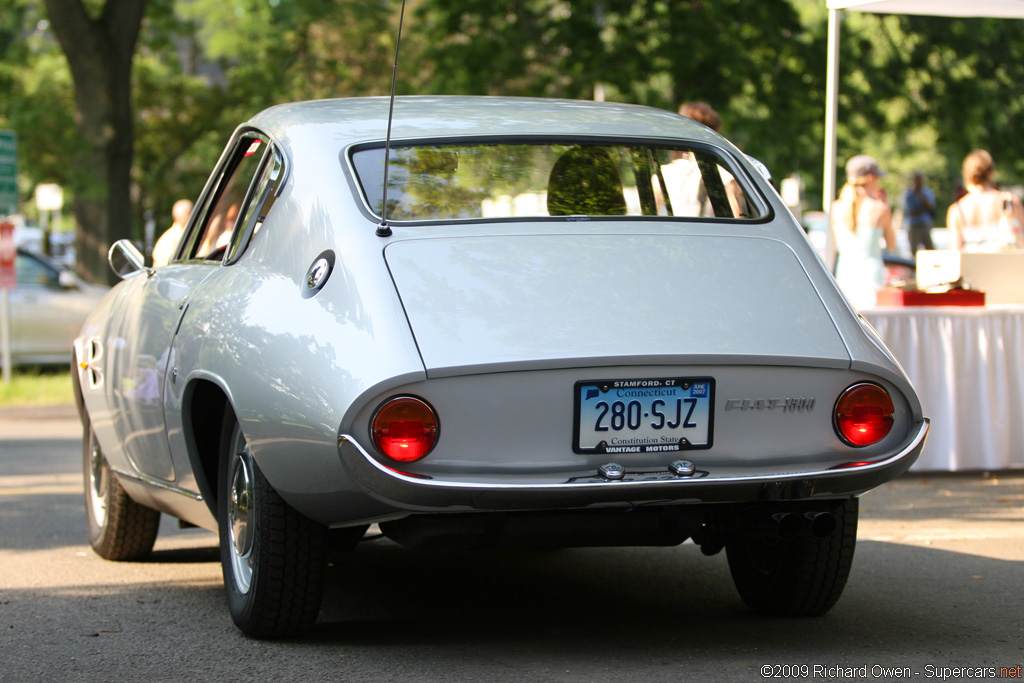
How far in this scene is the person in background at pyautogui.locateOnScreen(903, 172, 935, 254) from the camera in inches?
834

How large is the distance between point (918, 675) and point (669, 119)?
84.9 inches

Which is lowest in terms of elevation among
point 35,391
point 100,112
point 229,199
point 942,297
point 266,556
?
point 35,391

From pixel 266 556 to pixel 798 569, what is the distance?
1747 millimetres

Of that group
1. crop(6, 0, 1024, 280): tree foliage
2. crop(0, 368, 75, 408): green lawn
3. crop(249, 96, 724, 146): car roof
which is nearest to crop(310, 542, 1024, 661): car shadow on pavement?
crop(249, 96, 724, 146): car roof

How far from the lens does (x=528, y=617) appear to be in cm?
472

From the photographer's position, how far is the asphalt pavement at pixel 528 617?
3955 mm

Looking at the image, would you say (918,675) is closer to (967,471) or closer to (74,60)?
(967,471)

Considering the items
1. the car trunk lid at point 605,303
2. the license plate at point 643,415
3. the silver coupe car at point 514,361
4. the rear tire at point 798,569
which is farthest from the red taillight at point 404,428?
the rear tire at point 798,569

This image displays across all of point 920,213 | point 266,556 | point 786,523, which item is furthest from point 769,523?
point 920,213

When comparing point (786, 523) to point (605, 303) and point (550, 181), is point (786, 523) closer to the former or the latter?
point (605, 303)

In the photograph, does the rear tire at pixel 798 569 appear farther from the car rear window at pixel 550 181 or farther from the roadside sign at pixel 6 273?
the roadside sign at pixel 6 273

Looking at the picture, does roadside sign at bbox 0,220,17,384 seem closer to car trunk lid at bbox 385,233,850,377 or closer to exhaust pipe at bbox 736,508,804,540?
car trunk lid at bbox 385,233,850,377

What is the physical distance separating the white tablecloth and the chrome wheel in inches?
197

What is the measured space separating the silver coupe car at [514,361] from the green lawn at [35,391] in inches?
385
